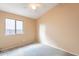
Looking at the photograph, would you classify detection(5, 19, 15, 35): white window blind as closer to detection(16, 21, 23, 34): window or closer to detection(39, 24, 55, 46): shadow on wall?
detection(16, 21, 23, 34): window

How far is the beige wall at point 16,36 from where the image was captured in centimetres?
143

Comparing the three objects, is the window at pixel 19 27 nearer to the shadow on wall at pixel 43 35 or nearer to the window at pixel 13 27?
the window at pixel 13 27

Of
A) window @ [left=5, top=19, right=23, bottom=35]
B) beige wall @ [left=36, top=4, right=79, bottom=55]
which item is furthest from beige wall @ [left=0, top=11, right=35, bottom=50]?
beige wall @ [left=36, top=4, right=79, bottom=55]

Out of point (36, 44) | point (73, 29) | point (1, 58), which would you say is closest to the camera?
point (1, 58)

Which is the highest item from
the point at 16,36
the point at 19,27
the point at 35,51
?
the point at 19,27

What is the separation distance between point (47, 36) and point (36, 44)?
25 centimetres

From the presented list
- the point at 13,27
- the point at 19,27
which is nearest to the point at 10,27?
the point at 13,27

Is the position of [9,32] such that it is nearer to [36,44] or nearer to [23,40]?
[23,40]

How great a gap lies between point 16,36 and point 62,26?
32.3 inches

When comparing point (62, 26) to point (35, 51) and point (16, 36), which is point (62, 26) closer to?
point (35, 51)

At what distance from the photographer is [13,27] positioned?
1.50m

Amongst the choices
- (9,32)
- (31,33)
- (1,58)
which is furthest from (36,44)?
(1,58)

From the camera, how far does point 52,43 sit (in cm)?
162

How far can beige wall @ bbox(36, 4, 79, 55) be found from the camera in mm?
1505
